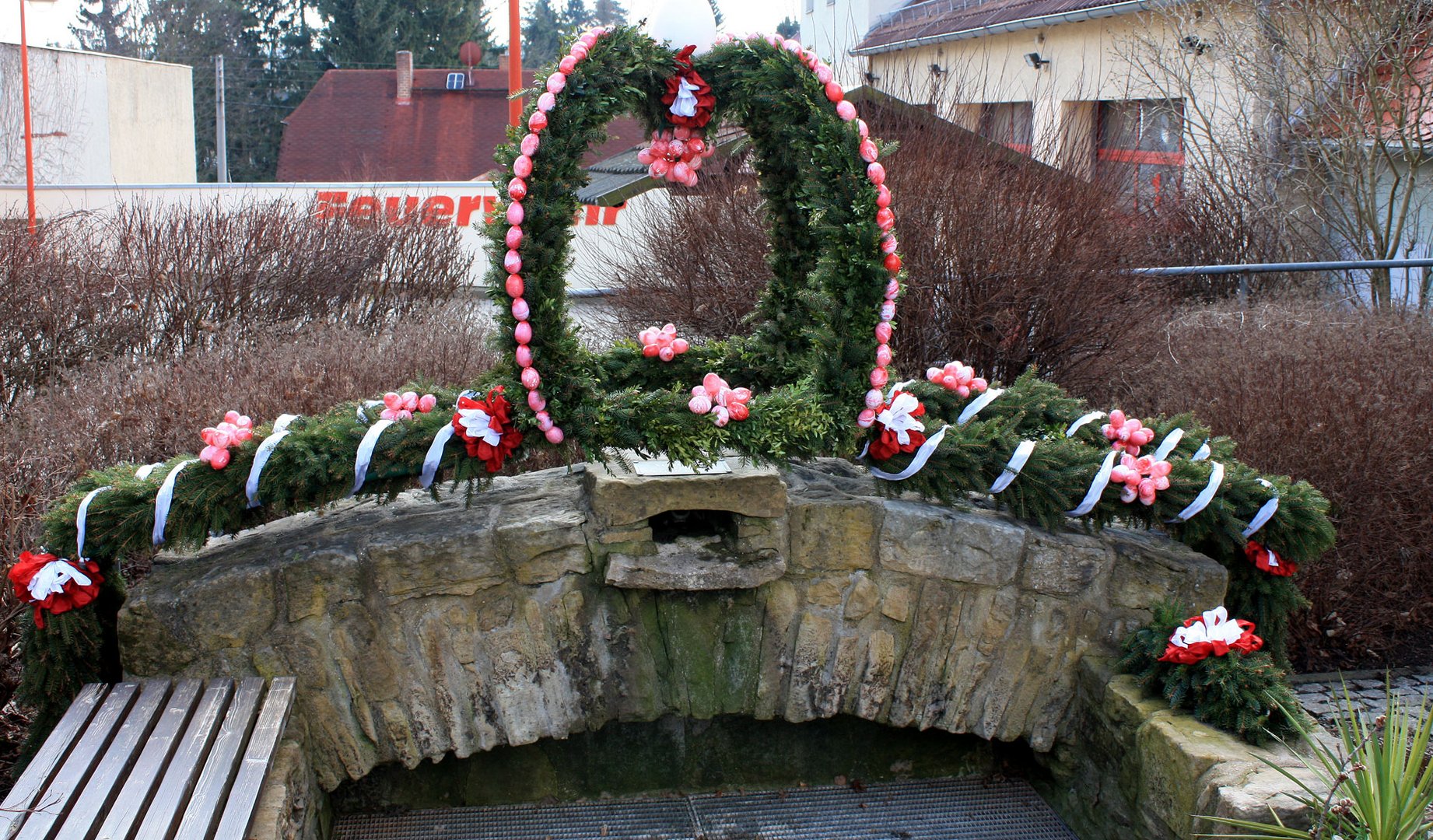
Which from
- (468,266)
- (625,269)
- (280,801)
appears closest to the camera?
(280,801)

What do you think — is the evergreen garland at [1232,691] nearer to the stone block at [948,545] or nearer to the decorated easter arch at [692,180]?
the stone block at [948,545]

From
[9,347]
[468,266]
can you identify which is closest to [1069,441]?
[9,347]

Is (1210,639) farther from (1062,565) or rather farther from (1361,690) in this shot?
(1361,690)

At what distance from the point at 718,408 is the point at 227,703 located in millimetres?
1409

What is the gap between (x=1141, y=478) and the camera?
331 centimetres

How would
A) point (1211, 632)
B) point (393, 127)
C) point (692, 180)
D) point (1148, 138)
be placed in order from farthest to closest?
point (393, 127) → point (1148, 138) → point (692, 180) → point (1211, 632)

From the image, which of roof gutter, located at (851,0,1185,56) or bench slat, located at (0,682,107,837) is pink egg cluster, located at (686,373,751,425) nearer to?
bench slat, located at (0,682,107,837)

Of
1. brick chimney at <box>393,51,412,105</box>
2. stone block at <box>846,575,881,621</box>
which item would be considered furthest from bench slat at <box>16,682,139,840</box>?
brick chimney at <box>393,51,412,105</box>

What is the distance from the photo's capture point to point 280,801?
2.66 meters

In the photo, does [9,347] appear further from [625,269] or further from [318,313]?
[625,269]

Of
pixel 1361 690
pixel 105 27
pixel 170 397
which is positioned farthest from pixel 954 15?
pixel 105 27

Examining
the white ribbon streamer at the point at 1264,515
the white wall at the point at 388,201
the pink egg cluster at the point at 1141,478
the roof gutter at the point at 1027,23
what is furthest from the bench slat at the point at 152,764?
the roof gutter at the point at 1027,23

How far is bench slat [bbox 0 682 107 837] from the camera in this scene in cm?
237

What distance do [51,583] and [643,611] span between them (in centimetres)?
148
